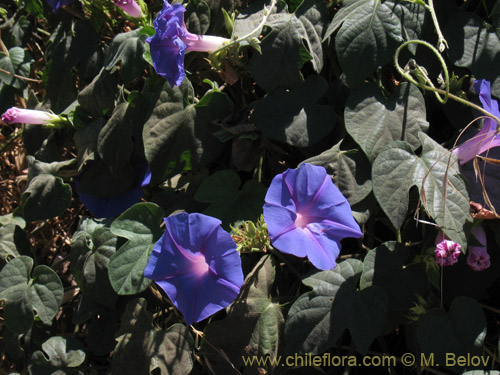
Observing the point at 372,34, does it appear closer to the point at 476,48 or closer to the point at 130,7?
the point at 476,48

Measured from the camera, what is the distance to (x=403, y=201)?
1.17 meters

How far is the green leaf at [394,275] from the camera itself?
1.21 m

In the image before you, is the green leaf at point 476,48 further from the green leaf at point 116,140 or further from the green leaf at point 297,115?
the green leaf at point 116,140

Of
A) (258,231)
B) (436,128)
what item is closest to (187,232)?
(258,231)

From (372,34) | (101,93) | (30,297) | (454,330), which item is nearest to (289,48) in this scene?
(372,34)

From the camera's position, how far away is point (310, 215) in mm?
1188

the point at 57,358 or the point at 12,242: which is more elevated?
the point at 12,242

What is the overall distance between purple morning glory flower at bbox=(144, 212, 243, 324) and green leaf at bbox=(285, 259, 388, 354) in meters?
0.18

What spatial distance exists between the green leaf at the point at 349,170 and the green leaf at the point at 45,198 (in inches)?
32.8

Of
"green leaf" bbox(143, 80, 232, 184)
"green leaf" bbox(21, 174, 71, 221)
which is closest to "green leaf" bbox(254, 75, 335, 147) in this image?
"green leaf" bbox(143, 80, 232, 184)

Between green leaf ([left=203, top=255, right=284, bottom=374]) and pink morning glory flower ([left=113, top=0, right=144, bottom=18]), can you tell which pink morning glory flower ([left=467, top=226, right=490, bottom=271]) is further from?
pink morning glory flower ([left=113, top=0, right=144, bottom=18])

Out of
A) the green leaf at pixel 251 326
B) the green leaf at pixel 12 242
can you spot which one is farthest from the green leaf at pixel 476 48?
the green leaf at pixel 12 242

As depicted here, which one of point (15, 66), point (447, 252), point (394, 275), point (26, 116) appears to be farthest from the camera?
point (15, 66)

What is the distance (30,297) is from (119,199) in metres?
0.39
